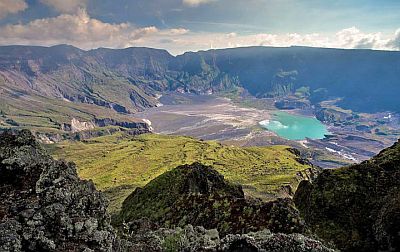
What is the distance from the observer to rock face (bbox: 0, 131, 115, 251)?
767 inches

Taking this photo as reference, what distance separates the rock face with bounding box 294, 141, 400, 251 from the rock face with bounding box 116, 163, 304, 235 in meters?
3.81

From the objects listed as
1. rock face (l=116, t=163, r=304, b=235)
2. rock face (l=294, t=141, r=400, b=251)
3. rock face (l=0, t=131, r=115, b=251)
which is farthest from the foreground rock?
rock face (l=294, t=141, r=400, b=251)

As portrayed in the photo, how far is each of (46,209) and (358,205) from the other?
1202 inches

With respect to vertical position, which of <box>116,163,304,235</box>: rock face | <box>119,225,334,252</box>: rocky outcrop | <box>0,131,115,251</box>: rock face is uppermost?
<box>0,131,115,251</box>: rock face

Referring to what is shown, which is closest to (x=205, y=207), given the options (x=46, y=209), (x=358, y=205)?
(x=358, y=205)

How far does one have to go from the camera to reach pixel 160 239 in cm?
2978

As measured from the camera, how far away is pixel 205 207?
148ft

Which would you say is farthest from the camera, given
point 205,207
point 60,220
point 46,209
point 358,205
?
point 205,207

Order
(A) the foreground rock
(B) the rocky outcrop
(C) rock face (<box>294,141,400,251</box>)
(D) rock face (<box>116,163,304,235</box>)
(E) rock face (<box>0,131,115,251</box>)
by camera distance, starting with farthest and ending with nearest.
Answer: (D) rock face (<box>116,163,304,235</box>) < (C) rock face (<box>294,141,400,251</box>) < (B) the rocky outcrop < (A) the foreground rock < (E) rock face (<box>0,131,115,251</box>)

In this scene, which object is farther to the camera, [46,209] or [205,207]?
[205,207]

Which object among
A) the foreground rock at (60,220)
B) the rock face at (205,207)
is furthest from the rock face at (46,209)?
the rock face at (205,207)

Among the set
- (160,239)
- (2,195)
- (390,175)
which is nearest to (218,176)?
(390,175)

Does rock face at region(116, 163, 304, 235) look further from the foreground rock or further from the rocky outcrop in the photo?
the rocky outcrop

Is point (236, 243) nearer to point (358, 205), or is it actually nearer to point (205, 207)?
point (358, 205)
